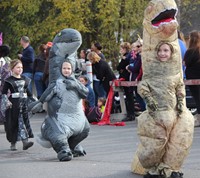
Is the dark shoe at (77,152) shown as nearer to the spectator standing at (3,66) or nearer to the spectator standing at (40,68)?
the spectator standing at (3,66)

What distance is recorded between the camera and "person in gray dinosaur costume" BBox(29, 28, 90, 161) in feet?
35.6

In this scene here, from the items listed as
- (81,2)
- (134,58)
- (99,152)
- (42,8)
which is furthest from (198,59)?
(42,8)

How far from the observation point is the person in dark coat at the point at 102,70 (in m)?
16.9

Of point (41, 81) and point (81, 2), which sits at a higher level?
point (81, 2)

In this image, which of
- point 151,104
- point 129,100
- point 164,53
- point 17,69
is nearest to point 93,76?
point 129,100

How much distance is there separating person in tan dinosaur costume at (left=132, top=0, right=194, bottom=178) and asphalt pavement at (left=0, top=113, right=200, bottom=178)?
1.82 feet

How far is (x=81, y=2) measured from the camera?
2397 centimetres

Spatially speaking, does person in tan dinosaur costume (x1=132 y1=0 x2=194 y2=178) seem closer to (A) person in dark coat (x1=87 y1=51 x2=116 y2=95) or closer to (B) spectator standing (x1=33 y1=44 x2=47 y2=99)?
(A) person in dark coat (x1=87 y1=51 x2=116 y2=95)

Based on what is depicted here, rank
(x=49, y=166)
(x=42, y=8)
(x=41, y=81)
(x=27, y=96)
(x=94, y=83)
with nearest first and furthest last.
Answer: (x=49, y=166) → (x=27, y=96) → (x=94, y=83) → (x=41, y=81) → (x=42, y=8)

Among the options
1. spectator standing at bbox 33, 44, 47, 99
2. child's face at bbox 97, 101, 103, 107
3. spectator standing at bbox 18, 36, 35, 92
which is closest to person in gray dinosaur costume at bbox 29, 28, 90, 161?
child's face at bbox 97, 101, 103, 107

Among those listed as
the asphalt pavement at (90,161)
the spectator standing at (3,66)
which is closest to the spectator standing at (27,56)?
the spectator standing at (3,66)

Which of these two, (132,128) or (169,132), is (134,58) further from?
(169,132)

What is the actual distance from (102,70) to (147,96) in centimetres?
826

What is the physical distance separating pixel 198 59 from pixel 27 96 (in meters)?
3.68
